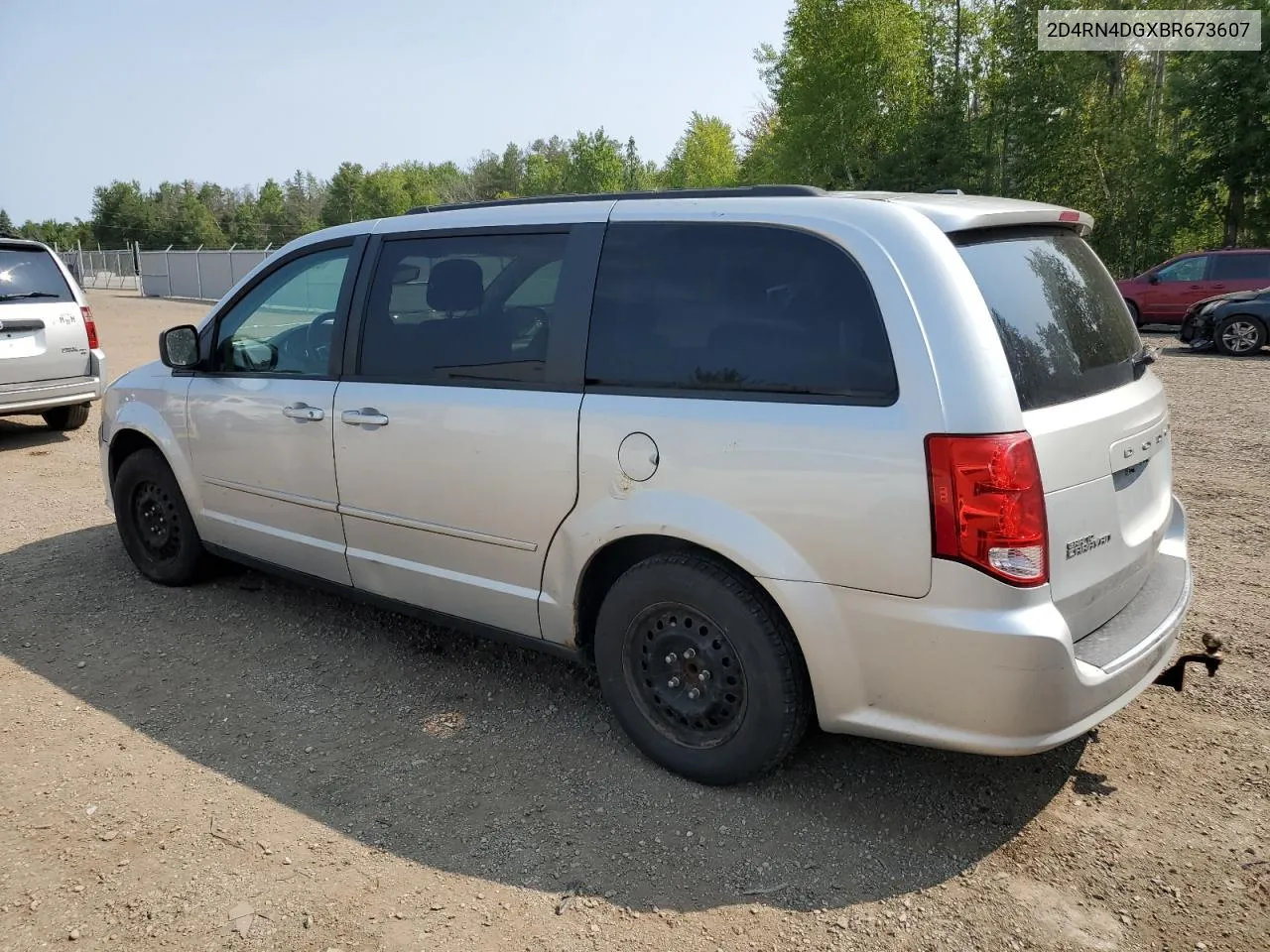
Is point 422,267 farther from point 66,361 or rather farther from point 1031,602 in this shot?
point 66,361

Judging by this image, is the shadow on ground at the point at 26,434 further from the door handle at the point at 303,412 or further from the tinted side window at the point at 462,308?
the tinted side window at the point at 462,308

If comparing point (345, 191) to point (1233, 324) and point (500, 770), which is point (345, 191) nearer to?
point (1233, 324)

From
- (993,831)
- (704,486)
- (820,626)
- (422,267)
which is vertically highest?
(422,267)

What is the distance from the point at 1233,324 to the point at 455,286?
49.5 feet

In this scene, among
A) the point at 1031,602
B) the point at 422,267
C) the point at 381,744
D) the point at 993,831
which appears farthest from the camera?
the point at 422,267

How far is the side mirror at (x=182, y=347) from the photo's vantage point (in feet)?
15.2

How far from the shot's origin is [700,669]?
3098 millimetres

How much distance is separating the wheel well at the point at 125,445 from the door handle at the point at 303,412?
1316 millimetres

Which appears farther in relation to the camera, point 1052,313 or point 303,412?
point 303,412

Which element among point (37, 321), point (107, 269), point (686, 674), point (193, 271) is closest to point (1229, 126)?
point (37, 321)

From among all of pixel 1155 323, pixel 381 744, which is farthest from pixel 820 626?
pixel 1155 323

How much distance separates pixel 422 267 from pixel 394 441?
720mm

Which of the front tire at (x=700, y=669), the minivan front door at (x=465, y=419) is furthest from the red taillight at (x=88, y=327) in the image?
the front tire at (x=700, y=669)

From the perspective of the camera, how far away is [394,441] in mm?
3738
